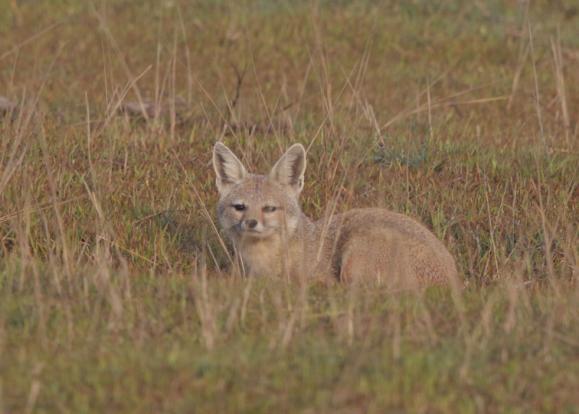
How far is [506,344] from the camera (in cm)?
550

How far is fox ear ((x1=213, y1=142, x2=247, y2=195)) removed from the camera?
Result: 824 cm

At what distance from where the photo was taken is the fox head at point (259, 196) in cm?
784

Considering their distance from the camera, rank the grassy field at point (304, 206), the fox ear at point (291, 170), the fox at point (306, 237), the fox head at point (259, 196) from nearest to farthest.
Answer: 1. the grassy field at point (304, 206)
2. the fox at point (306, 237)
3. the fox head at point (259, 196)
4. the fox ear at point (291, 170)

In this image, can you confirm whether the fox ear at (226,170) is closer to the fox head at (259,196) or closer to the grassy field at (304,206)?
the fox head at (259,196)

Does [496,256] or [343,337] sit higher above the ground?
[343,337]

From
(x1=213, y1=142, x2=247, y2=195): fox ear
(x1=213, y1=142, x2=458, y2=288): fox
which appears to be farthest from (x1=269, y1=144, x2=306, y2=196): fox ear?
(x1=213, y1=142, x2=247, y2=195): fox ear

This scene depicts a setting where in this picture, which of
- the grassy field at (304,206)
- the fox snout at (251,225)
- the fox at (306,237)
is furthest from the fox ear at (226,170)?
the fox snout at (251,225)

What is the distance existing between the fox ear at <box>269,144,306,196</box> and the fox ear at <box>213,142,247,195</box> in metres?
0.25

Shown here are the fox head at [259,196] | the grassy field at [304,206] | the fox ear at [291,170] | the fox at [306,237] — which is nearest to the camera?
the grassy field at [304,206]

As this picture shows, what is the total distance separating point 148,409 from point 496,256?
3.98 meters

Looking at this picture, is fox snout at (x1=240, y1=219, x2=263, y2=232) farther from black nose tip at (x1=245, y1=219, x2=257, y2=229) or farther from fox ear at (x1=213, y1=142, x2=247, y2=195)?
fox ear at (x1=213, y1=142, x2=247, y2=195)

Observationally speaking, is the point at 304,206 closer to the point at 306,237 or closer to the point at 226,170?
the point at 226,170

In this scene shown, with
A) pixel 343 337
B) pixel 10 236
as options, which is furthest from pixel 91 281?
pixel 10 236

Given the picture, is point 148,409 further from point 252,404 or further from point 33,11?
point 33,11
